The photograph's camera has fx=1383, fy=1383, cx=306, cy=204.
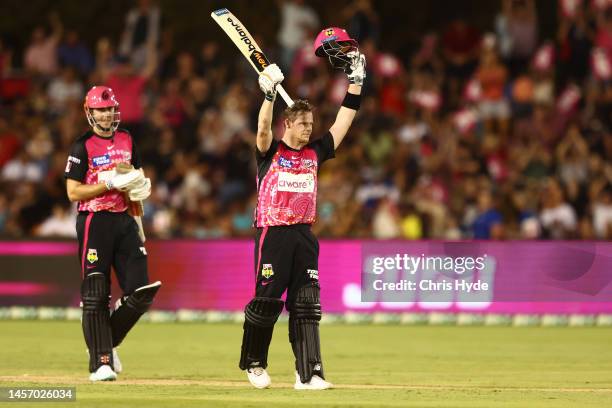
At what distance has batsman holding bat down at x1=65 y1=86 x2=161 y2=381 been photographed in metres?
11.2

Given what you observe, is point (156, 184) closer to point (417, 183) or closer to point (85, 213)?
point (417, 183)

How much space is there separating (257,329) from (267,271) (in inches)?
19.0

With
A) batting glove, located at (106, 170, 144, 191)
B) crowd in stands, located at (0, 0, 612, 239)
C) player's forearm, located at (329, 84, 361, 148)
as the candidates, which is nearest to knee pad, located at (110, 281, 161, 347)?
batting glove, located at (106, 170, 144, 191)

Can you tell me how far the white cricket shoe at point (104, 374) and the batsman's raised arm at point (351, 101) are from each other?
2544 mm

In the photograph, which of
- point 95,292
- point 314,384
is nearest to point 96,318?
point 95,292

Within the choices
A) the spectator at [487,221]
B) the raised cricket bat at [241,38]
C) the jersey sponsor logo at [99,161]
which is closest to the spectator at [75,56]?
the spectator at [487,221]

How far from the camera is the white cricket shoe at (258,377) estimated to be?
1060 centimetres

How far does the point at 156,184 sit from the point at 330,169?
2637 millimetres

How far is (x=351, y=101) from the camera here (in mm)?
10898

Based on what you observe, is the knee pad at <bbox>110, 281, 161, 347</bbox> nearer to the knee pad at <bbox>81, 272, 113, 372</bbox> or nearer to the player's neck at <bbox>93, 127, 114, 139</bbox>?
the knee pad at <bbox>81, 272, 113, 372</bbox>

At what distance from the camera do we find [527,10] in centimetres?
2175

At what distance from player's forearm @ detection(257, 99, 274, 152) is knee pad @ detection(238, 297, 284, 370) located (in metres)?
1.18

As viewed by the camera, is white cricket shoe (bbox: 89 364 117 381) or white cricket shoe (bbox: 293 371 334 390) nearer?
white cricket shoe (bbox: 293 371 334 390)

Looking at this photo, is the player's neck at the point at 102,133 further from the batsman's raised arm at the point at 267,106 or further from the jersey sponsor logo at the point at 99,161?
the batsman's raised arm at the point at 267,106
